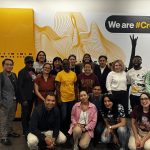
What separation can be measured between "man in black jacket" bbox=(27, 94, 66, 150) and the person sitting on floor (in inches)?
9.1

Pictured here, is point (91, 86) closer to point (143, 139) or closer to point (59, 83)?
point (59, 83)

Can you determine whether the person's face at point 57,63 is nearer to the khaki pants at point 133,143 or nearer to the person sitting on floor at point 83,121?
the person sitting on floor at point 83,121

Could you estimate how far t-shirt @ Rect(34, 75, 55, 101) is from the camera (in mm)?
4508

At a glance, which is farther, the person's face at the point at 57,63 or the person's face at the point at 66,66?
the person's face at the point at 57,63

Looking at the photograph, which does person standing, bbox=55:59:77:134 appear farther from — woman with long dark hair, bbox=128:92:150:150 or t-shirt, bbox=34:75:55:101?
woman with long dark hair, bbox=128:92:150:150

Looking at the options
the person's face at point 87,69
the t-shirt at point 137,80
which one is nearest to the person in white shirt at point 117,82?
the t-shirt at point 137,80

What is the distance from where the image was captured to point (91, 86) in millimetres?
4594

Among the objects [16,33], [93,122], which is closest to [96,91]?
[93,122]

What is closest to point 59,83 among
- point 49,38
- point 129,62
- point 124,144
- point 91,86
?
point 91,86

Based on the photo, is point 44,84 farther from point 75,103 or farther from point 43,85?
point 75,103

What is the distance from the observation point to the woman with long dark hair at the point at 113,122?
4031mm

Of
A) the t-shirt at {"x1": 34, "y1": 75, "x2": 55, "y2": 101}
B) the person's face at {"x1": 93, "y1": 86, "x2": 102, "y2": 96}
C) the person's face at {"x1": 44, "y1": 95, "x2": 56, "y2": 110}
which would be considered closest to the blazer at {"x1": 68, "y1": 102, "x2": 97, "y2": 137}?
the person's face at {"x1": 93, "y1": 86, "x2": 102, "y2": 96}

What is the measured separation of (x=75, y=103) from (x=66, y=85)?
335mm

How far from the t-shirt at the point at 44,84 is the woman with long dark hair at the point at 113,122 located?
2.97ft
